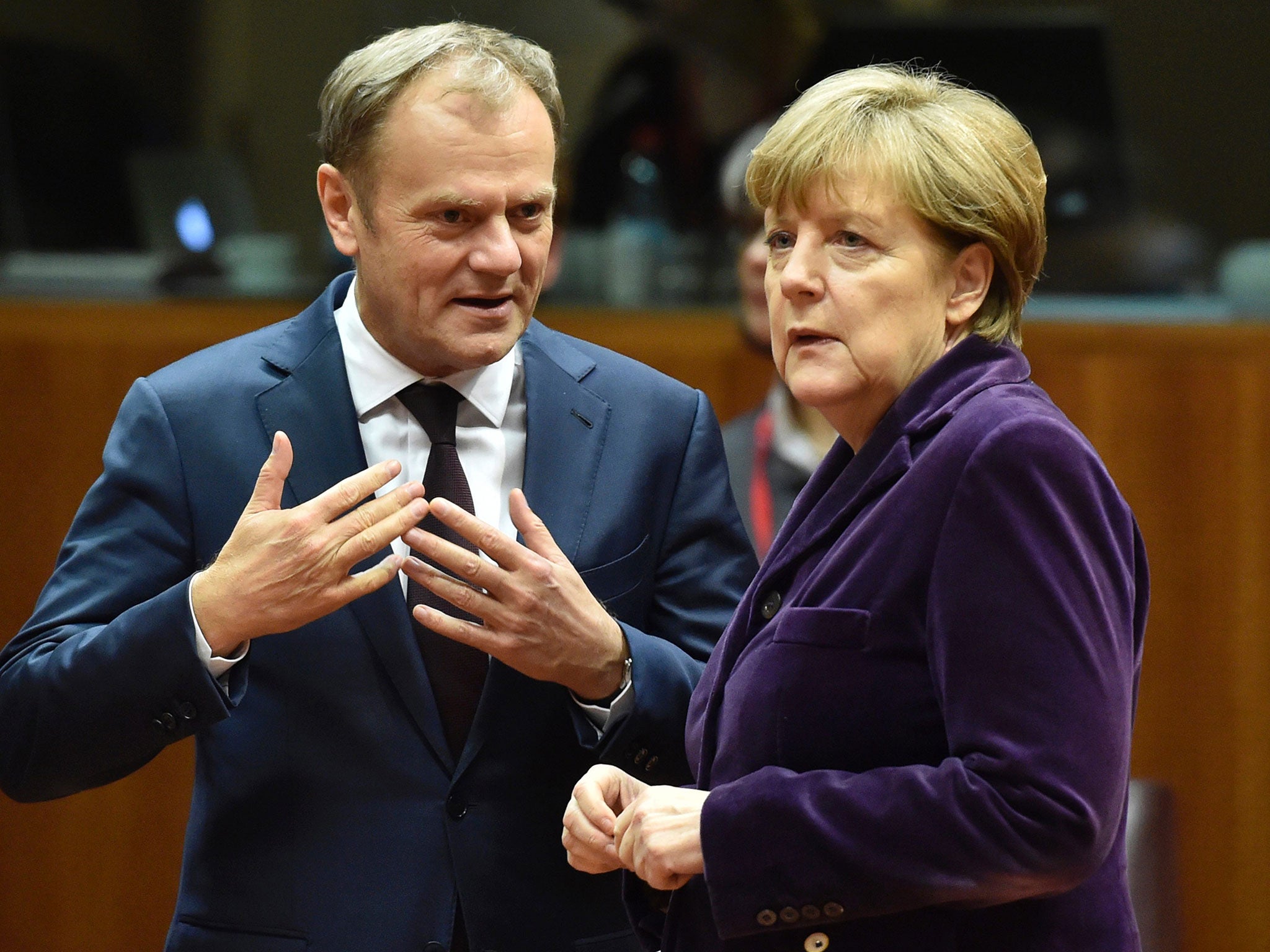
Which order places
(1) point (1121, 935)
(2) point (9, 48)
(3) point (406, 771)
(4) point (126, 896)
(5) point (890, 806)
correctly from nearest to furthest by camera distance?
1. (5) point (890, 806)
2. (1) point (1121, 935)
3. (3) point (406, 771)
4. (4) point (126, 896)
5. (2) point (9, 48)

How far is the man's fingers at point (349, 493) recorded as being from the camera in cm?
150

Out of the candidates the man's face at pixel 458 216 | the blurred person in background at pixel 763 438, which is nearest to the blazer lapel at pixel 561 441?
the man's face at pixel 458 216

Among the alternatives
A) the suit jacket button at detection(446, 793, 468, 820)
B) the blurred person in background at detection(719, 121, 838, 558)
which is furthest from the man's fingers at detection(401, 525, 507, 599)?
the blurred person in background at detection(719, 121, 838, 558)

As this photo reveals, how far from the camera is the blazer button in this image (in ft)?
5.20

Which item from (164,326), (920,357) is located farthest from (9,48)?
(920,357)

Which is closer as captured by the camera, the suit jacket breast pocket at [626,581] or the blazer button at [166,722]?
the blazer button at [166,722]

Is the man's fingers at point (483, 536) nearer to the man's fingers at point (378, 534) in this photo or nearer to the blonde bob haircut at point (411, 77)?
the man's fingers at point (378, 534)

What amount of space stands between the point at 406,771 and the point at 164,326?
2.08 meters

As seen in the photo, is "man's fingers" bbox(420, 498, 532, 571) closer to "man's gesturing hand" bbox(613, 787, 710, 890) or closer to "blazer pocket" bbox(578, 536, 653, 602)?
"blazer pocket" bbox(578, 536, 653, 602)

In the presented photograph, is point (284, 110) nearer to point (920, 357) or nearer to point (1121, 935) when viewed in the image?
point (920, 357)

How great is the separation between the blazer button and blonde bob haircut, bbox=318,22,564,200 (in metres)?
0.62

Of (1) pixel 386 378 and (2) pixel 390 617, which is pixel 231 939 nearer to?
(2) pixel 390 617

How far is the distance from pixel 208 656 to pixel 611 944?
→ 565 millimetres

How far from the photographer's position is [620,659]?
167cm
